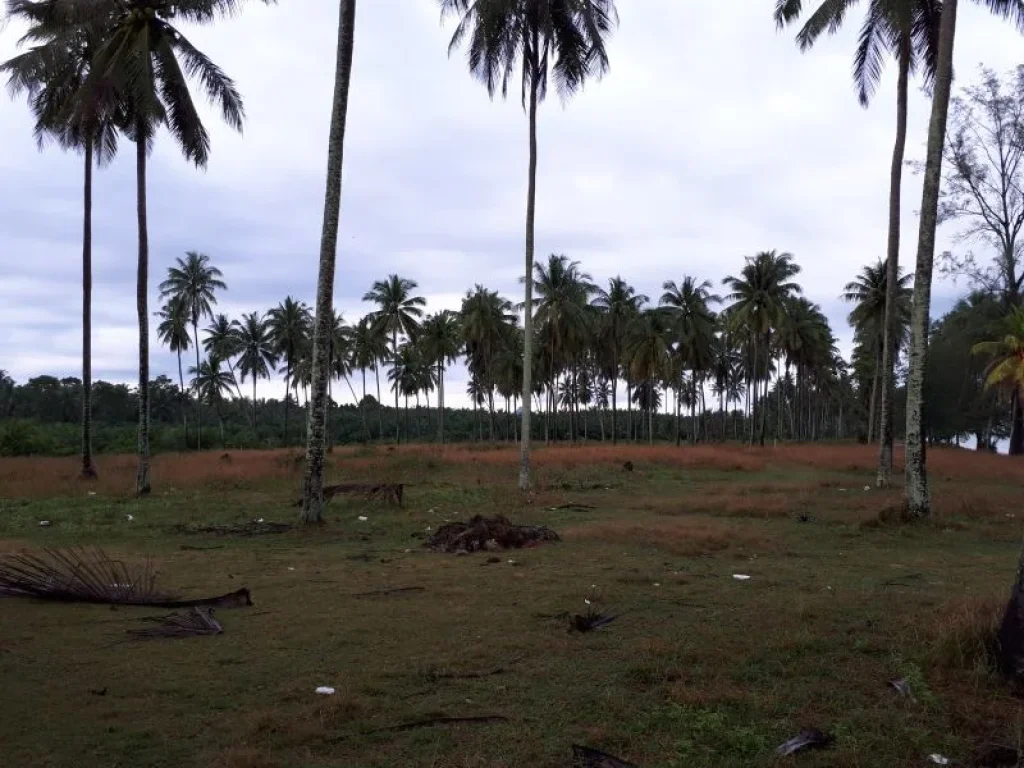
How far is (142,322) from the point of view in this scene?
20.6 metres

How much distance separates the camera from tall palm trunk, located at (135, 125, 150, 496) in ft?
67.1

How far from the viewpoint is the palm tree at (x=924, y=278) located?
13.7 m

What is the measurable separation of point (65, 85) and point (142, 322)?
6994 mm

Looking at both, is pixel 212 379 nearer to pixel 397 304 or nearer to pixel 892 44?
pixel 397 304

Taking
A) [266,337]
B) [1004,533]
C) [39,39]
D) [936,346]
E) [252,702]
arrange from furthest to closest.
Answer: [266,337]
[936,346]
[39,39]
[1004,533]
[252,702]

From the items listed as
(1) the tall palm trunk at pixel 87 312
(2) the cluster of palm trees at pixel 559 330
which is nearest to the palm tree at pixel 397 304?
(2) the cluster of palm trees at pixel 559 330

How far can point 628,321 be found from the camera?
52906mm

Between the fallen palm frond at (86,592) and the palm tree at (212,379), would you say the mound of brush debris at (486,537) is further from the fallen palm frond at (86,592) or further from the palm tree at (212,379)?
the palm tree at (212,379)

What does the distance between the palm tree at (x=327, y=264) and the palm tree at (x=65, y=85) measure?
770 centimetres

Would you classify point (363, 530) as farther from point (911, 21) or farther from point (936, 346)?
point (936, 346)

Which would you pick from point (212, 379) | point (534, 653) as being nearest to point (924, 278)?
point (534, 653)

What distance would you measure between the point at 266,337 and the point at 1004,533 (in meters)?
52.1

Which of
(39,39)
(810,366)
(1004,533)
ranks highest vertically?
(39,39)

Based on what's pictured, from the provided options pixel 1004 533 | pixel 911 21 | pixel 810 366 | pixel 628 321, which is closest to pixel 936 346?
pixel 810 366
